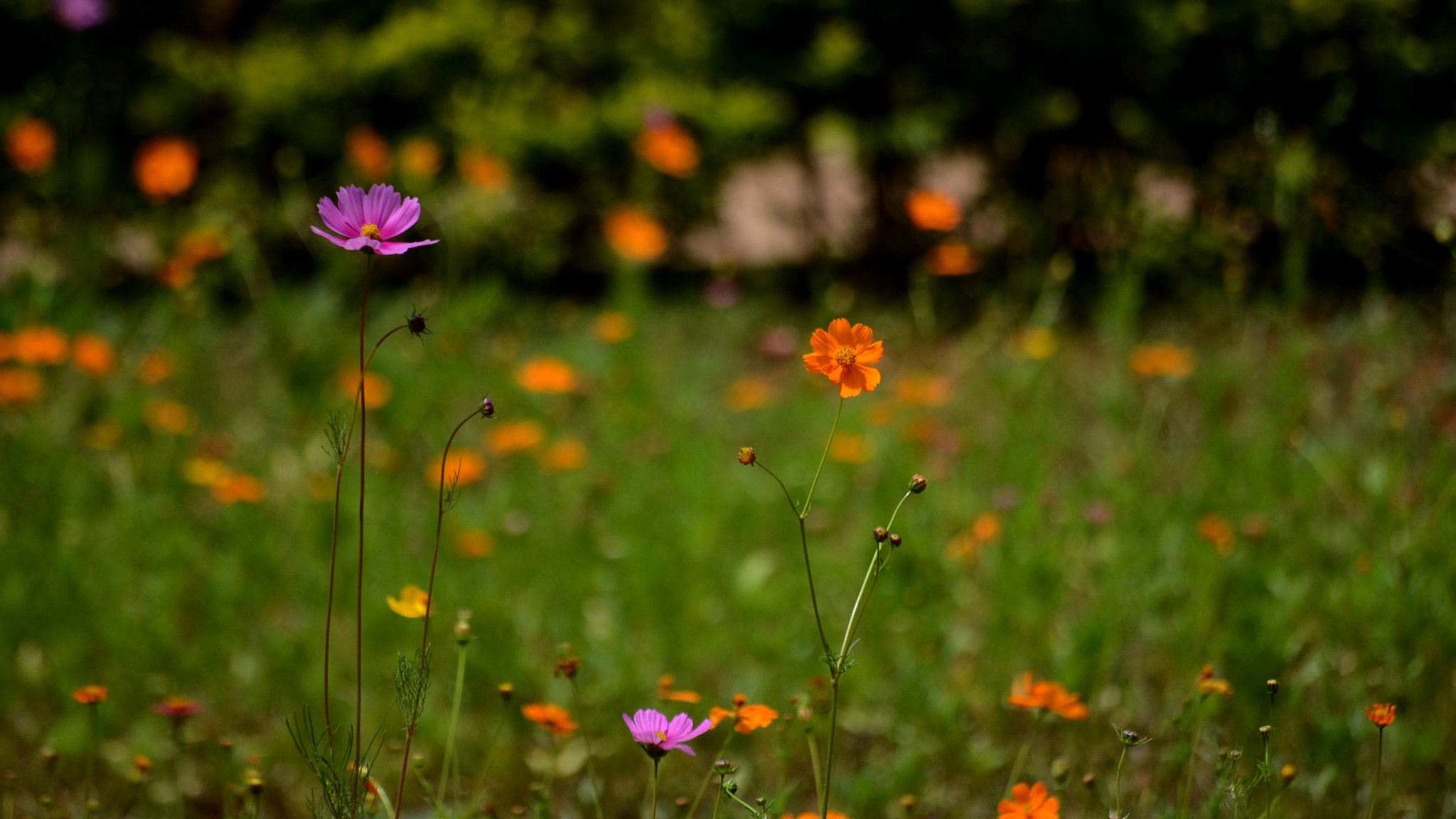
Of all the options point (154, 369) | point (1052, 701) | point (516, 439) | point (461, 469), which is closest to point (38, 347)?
point (154, 369)

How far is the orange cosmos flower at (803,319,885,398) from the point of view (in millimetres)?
975

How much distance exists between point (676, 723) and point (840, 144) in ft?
12.3

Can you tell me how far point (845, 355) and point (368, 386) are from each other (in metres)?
1.94

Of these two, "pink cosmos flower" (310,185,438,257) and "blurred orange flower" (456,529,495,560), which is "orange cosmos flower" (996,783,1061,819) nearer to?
"pink cosmos flower" (310,185,438,257)

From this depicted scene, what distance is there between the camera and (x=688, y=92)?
4.21 m

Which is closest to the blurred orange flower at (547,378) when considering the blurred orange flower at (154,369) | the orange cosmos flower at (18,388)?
the blurred orange flower at (154,369)

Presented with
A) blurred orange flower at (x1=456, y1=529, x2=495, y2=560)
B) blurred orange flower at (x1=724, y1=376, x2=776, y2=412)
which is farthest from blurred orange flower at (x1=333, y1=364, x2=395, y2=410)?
blurred orange flower at (x1=724, y1=376, x2=776, y2=412)

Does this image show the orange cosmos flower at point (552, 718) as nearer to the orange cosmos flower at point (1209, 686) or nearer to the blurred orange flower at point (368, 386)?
the orange cosmos flower at point (1209, 686)

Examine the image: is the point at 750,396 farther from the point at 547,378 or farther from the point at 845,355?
the point at 845,355

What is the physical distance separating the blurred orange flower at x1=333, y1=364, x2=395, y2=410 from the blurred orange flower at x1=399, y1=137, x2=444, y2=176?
796 millimetres

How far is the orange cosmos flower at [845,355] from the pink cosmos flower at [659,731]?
336 millimetres

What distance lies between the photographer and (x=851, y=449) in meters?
2.49

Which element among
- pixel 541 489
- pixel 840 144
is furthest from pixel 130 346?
pixel 840 144

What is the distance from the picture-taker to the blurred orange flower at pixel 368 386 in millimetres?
2621
